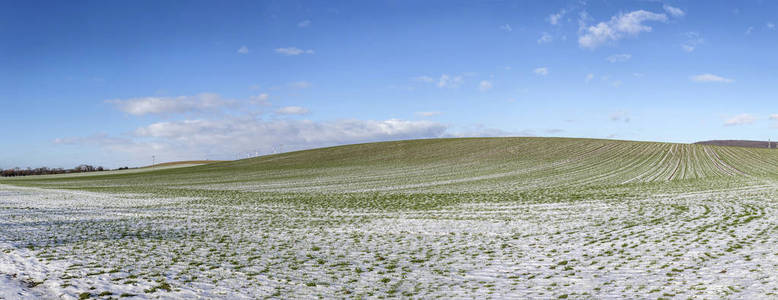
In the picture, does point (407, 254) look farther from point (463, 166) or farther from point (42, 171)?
point (42, 171)

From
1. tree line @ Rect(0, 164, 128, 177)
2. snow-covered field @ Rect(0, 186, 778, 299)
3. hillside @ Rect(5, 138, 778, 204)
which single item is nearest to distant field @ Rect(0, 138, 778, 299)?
snow-covered field @ Rect(0, 186, 778, 299)

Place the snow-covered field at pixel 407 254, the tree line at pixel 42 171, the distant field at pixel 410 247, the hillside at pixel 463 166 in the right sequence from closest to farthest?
the snow-covered field at pixel 407 254
the distant field at pixel 410 247
the hillside at pixel 463 166
the tree line at pixel 42 171

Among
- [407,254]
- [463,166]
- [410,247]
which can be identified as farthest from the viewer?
[463,166]

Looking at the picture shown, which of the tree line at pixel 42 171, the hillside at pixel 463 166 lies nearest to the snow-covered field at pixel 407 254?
the hillside at pixel 463 166

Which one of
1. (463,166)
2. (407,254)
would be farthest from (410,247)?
(463,166)

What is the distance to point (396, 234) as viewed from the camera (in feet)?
58.1

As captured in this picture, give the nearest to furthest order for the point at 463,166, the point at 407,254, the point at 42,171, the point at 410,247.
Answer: the point at 407,254 < the point at 410,247 < the point at 463,166 < the point at 42,171

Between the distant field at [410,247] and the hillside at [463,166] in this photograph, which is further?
the hillside at [463,166]

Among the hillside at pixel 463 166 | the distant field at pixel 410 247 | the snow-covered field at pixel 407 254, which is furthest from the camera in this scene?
the hillside at pixel 463 166

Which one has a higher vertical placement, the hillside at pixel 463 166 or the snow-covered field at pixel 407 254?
the hillside at pixel 463 166

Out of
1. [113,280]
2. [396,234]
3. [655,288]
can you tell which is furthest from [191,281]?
[655,288]

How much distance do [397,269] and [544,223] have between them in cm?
1026

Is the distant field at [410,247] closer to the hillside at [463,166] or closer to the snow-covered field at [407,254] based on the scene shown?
the snow-covered field at [407,254]

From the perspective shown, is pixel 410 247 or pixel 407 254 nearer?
pixel 407 254
